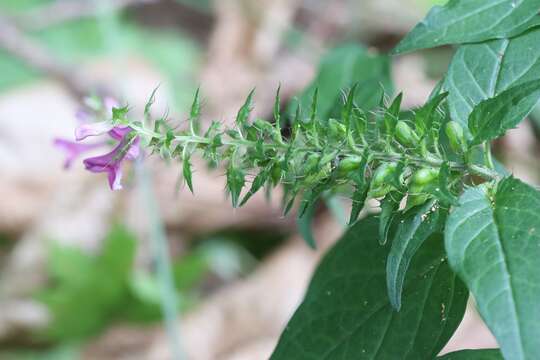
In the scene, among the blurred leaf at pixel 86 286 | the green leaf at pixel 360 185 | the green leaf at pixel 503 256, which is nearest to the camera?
the green leaf at pixel 503 256

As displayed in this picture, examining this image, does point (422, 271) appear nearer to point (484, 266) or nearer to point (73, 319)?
point (484, 266)

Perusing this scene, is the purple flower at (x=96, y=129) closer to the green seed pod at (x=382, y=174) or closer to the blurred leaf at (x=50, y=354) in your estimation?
the green seed pod at (x=382, y=174)

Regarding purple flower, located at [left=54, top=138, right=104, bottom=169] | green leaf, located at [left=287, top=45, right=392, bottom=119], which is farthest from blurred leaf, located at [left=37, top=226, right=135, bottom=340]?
purple flower, located at [left=54, top=138, right=104, bottom=169]

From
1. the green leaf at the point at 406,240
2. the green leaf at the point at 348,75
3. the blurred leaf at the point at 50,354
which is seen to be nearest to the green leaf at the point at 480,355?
the green leaf at the point at 406,240

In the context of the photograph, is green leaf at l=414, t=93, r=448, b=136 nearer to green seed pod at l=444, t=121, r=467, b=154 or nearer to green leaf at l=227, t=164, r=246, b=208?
green seed pod at l=444, t=121, r=467, b=154

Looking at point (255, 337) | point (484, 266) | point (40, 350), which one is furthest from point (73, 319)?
point (484, 266)
